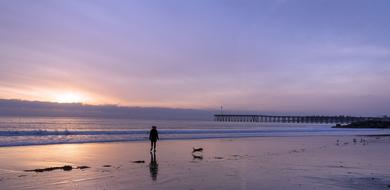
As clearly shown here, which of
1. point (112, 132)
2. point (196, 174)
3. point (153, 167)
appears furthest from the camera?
point (112, 132)

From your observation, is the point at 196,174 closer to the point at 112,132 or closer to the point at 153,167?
the point at 153,167

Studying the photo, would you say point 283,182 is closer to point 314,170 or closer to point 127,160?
point 314,170

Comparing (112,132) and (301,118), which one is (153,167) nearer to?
(112,132)

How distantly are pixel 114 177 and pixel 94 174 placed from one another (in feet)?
3.36

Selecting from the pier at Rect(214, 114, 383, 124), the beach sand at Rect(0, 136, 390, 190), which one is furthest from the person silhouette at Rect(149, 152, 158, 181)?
the pier at Rect(214, 114, 383, 124)

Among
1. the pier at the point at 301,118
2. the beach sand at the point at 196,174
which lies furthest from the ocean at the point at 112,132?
the pier at the point at 301,118

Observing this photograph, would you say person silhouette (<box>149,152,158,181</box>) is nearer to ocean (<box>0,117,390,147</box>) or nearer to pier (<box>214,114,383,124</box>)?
ocean (<box>0,117,390,147</box>)

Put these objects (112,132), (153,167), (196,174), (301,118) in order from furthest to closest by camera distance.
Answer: (301,118) < (112,132) < (153,167) < (196,174)

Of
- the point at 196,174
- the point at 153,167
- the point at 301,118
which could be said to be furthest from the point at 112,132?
the point at 301,118

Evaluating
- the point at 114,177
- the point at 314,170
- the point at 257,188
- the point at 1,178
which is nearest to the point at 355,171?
the point at 314,170

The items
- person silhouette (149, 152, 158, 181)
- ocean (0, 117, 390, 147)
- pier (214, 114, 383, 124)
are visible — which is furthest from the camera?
pier (214, 114, 383, 124)

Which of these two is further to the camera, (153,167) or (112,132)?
(112,132)

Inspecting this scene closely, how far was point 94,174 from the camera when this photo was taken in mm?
13555

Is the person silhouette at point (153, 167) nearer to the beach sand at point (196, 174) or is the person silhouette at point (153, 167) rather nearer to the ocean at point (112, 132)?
the beach sand at point (196, 174)
